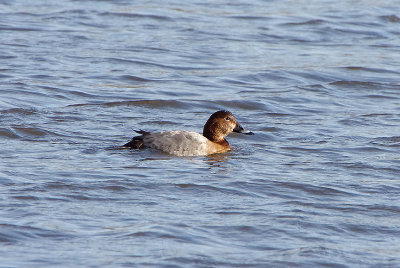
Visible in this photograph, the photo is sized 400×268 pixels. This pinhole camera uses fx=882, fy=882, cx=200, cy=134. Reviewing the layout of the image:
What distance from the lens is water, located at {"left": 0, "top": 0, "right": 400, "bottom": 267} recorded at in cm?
673

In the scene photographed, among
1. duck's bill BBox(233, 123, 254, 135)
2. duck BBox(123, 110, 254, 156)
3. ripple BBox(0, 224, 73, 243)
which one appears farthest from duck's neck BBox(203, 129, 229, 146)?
ripple BBox(0, 224, 73, 243)

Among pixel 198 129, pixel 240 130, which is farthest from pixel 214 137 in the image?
pixel 198 129

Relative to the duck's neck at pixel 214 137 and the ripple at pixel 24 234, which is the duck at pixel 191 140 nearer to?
the duck's neck at pixel 214 137

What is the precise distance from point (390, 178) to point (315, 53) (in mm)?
8276

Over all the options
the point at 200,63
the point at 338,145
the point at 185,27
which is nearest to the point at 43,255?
the point at 338,145

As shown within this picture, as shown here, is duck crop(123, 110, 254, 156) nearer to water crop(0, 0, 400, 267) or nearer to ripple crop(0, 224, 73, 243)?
water crop(0, 0, 400, 267)

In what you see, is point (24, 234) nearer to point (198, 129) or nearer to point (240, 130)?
point (240, 130)

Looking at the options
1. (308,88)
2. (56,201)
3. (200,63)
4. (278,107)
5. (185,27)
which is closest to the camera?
(56,201)

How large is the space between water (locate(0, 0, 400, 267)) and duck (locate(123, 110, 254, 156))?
0.14 meters

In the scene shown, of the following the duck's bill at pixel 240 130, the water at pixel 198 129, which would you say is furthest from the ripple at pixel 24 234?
the duck's bill at pixel 240 130

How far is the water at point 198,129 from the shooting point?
22.1ft

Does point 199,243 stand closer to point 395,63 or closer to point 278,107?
point 278,107

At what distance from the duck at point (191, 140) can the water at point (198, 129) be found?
0.14m

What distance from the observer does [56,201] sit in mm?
7594
